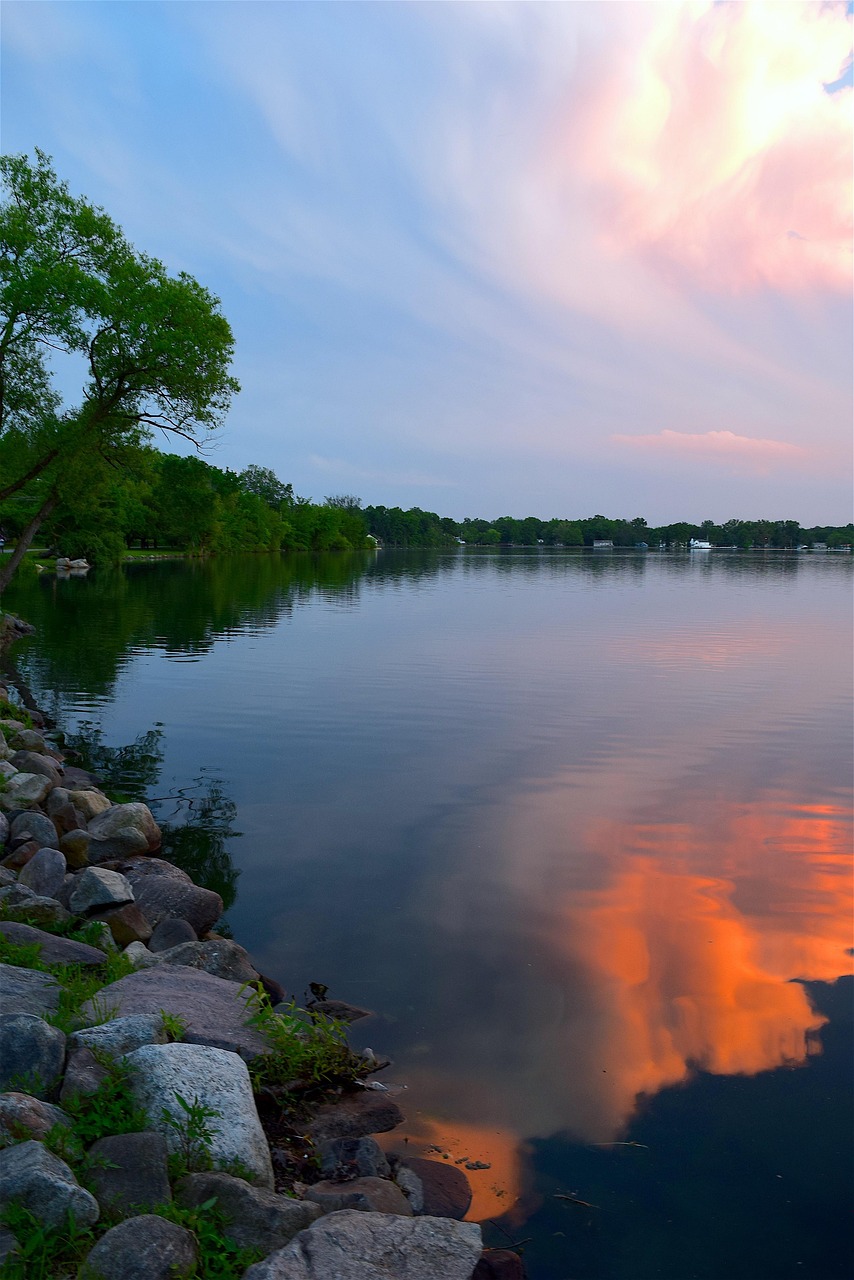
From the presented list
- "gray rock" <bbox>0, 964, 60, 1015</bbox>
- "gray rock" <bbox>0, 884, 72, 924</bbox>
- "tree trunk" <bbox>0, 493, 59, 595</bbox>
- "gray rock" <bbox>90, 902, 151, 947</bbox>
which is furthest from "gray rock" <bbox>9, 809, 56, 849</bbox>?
"tree trunk" <bbox>0, 493, 59, 595</bbox>

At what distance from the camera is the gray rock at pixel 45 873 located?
34.8 feet

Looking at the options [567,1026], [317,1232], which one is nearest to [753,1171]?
[567,1026]

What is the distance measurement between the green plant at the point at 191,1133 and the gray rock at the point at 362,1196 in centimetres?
84

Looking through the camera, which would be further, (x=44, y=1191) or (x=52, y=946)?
(x=52, y=946)

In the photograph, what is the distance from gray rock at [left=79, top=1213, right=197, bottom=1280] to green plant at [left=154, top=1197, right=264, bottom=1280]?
0.13 m

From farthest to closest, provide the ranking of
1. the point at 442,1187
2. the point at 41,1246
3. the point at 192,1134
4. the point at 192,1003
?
the point at 192,1003 → the point at 442,1187 → the point at 192,1134 → the point at 41,1246

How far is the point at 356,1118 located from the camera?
7.27 m

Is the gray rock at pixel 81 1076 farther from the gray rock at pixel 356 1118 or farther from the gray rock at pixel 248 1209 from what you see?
the gray rock at pixel 356 1118

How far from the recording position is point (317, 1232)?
5164 mm

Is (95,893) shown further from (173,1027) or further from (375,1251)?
(375,1251)

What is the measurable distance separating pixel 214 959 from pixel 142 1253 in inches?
176

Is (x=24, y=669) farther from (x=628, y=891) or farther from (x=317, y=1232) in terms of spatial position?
(x=317, y=1232)

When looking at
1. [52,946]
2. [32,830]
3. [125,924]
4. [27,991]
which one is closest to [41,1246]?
[27,991]

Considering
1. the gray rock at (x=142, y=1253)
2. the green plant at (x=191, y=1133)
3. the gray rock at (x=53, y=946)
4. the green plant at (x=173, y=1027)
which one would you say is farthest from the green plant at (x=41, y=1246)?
the gray rock at (x=53, y=946)
